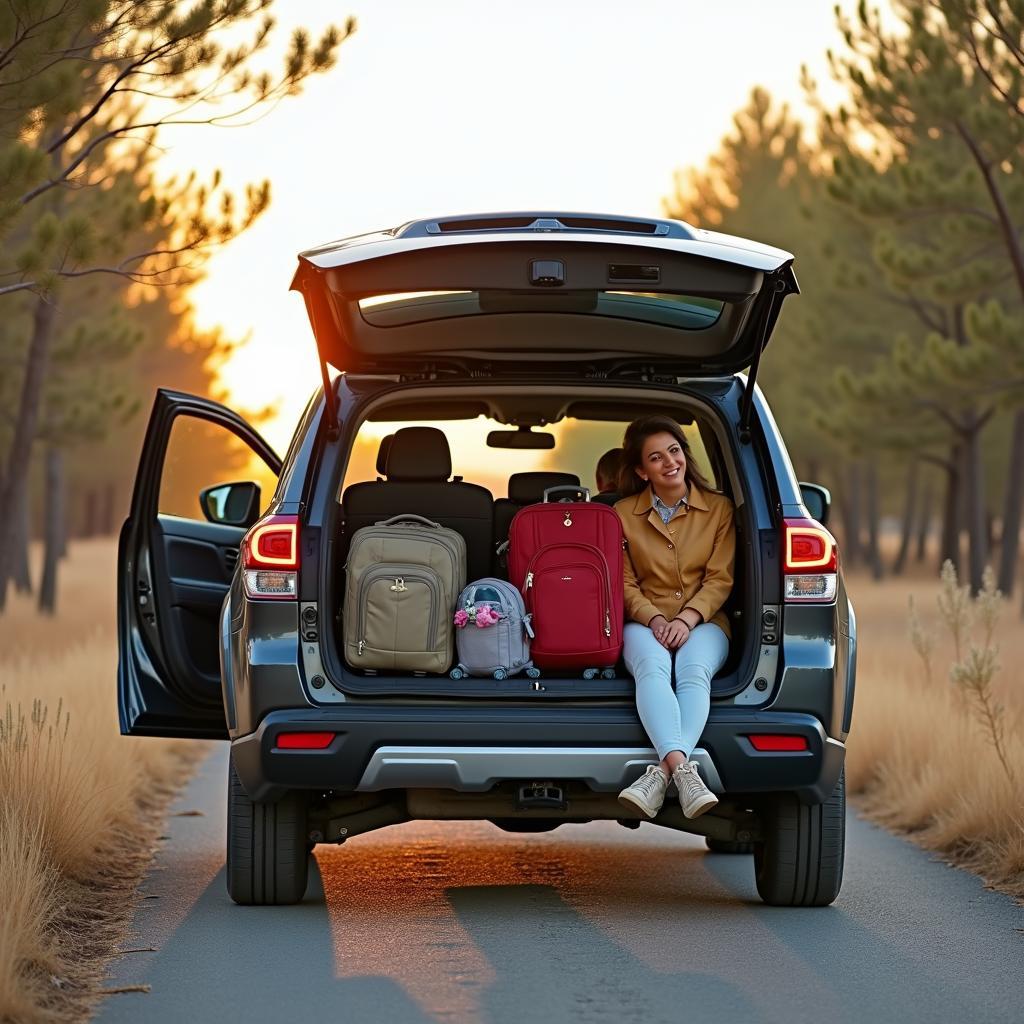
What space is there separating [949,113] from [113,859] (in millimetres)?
14183

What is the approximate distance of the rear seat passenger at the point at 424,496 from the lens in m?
7.48

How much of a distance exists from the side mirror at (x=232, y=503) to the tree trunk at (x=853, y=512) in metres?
41.2

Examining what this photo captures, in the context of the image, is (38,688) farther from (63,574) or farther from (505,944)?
(63,574)

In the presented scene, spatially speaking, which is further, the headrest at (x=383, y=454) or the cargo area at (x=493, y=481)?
the headrest at (x=383, y=454)

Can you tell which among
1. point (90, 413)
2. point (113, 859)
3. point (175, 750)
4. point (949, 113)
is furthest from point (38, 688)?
point (90, 413)

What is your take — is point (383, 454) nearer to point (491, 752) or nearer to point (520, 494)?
point (520, 494)

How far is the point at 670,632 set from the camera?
720cm

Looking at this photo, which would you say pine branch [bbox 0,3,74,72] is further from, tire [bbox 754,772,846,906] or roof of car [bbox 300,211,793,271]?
tire [bbox 754,772,846,906]

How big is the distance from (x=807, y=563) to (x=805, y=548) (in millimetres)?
54

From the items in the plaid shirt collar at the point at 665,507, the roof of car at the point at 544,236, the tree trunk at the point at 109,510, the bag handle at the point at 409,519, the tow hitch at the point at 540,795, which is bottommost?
the tree trunk at the point at 109,510

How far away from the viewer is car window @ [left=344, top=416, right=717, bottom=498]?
809 centimetres

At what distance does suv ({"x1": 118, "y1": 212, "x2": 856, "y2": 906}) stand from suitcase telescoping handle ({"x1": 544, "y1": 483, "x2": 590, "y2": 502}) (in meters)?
0.07

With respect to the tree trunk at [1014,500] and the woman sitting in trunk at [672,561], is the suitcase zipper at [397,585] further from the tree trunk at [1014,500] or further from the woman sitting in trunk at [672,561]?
the tree trunk at [1014,500]

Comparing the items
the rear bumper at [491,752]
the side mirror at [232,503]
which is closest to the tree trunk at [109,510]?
the side mirror at [232,503]
